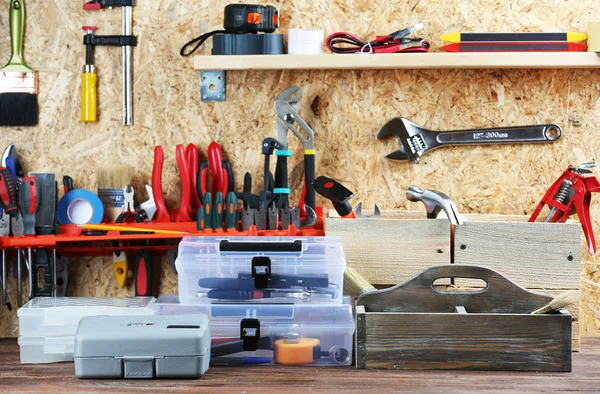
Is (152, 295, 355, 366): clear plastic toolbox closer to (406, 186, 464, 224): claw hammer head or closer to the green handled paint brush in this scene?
(406, 186, 464, 224): claw hammer head

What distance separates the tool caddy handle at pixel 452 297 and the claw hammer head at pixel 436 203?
0.27 m

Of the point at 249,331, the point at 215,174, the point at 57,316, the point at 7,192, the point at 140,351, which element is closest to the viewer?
the point at 140,351

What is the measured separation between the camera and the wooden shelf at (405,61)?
2.13 m

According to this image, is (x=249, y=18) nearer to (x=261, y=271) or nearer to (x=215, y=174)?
(x=215, y=174)

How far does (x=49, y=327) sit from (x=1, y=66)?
0.86 meters

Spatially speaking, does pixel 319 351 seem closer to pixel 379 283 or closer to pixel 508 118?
pixel 379 283

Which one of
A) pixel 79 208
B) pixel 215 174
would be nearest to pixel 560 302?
pixel 215 174

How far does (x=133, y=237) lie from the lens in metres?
2.14

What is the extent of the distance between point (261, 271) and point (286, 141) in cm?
60

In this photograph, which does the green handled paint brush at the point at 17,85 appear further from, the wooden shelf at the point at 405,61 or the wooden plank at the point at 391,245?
the wooden plank at the point at 391,245

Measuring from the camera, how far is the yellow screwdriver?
230 cm

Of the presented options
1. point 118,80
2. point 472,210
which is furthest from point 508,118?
point 118,80

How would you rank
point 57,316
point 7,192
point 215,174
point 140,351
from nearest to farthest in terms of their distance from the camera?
1. point 140,351
2. point 57,316
3. point 7,192
4. point 215,174

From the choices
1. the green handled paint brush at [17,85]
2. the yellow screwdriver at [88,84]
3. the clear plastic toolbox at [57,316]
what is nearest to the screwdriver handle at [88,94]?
the yellow screwdriver at [88,84]
